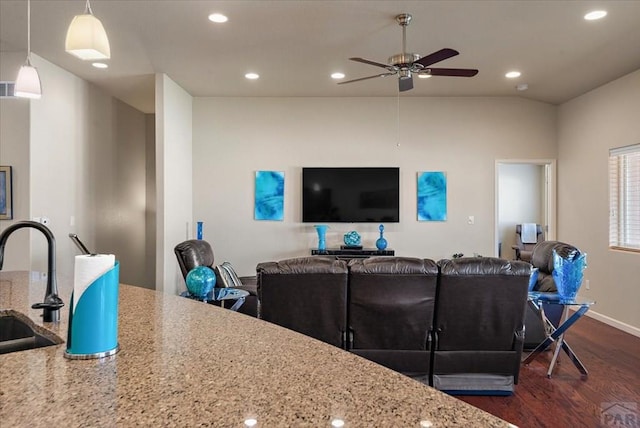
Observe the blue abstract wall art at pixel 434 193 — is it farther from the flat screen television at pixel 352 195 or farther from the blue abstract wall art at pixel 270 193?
the blue abstract wall art at pixel 270 193

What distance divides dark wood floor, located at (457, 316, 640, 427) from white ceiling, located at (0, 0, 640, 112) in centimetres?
304

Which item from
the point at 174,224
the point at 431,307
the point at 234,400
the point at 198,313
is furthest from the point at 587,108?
the point at 234,400

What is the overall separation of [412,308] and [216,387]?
88.0 inches

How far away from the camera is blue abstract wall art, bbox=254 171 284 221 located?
6.75m

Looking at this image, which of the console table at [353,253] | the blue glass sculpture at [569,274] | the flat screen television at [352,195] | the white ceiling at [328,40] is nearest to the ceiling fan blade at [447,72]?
the white ceiling at [328,40]

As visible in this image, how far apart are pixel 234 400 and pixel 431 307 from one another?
7.70 feet

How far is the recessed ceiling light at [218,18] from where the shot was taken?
3.86 metres

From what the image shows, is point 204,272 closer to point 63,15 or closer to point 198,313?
point 198,313

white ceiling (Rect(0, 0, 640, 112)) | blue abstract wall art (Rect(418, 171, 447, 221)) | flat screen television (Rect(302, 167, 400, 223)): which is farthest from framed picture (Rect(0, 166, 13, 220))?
blue abstract wall art (Rect(418, 171, 447, 221))

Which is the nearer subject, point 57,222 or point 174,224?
point 57,222

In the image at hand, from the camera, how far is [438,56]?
12.0ft

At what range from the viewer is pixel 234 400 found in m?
0.85

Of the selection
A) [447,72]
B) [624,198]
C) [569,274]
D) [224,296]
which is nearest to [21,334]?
[224,296]

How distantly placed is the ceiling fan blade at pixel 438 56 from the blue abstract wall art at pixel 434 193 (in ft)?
9.72
